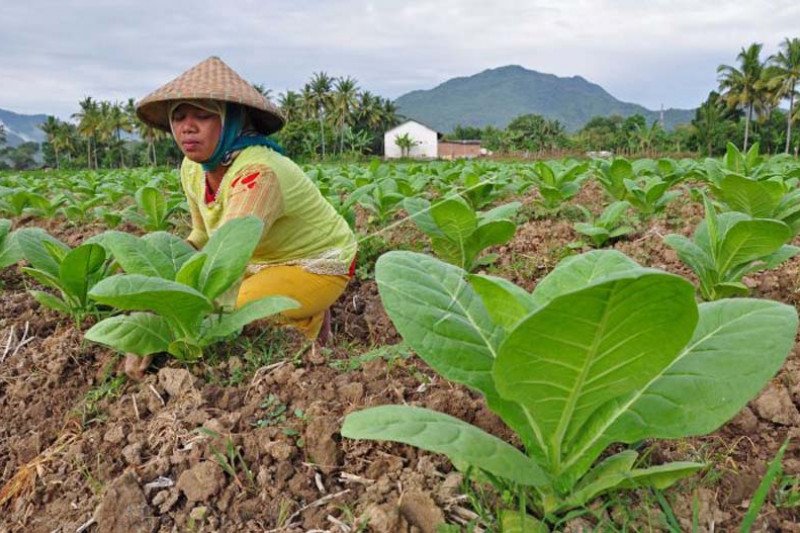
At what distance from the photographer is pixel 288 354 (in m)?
2.10

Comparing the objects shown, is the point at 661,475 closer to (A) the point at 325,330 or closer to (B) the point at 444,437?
(B) the point at 444,437

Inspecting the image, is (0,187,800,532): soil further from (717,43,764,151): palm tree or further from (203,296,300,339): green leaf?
(717,43,764,151): palm tree

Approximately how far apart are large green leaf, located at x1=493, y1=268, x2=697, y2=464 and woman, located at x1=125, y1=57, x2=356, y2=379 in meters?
1.53

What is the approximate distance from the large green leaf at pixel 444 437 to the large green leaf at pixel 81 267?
1.58 m

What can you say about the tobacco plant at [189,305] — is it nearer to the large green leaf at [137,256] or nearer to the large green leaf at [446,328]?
the large green leaf at [137,256]

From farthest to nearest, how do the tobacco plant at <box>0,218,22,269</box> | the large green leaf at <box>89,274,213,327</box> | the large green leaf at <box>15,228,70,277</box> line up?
the tobacco plant at <box>0,218,22,269</box> < the large green leaf at <box>15,228,70,277</box> < the large green leaf at <box>89,274,213,327</box>

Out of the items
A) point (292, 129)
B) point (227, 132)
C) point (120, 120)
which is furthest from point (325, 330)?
point (120, 120)

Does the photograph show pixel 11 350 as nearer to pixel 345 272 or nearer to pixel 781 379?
pixel 345 272

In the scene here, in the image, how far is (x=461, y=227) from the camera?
302 cm

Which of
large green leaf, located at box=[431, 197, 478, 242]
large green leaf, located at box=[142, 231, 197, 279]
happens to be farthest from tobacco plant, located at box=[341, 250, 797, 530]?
large green leaf, located at box=[431, 197, 478, 242]

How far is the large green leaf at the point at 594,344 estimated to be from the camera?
0.86 m

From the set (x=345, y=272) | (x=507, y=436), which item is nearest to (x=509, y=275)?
(x=345, y=272)

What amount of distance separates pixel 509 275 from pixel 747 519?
2482 millimetres

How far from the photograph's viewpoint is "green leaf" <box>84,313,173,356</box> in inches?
75.5
